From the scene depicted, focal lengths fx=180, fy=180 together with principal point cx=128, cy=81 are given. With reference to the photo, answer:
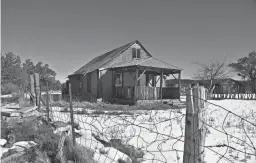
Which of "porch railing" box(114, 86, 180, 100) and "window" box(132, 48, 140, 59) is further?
"window" box(132, 48, 140, 59)

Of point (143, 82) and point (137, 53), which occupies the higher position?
point (137, 53)

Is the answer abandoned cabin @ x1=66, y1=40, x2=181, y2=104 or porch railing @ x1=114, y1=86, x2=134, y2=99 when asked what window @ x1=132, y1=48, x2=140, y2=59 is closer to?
abandoned cabin @ x1=66, y1=40, x2=181, y2=104

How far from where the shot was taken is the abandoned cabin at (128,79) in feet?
47.5

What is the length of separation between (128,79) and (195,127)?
16.3 metres

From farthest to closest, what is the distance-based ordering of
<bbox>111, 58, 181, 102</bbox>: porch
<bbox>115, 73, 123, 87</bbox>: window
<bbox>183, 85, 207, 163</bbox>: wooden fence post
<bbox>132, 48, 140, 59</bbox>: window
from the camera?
<bbox>132, 48, 140, 59</bbox>: window
<bbox>115, 73, 123, 87</bbox>: window
<bbox>111, 58, 181, 102</bbox>: porch
<bbox>183, 85, 207, 163</bbox>: wooden fence post

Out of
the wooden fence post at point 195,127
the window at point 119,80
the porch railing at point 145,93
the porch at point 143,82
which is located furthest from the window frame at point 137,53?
the wooden fence post at point 195,127

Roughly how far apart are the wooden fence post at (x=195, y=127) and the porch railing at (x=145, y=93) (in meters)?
12.0

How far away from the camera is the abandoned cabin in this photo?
47.5 ft

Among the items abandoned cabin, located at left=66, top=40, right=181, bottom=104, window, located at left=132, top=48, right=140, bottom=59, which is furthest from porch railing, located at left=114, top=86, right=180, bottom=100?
window, located at left=132, top=48, right=140, bottom=59

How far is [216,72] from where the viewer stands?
34688mm

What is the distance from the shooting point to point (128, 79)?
18141 mm

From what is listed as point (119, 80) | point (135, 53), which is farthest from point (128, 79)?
point (135, 53)

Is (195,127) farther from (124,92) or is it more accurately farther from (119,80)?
(119,80)

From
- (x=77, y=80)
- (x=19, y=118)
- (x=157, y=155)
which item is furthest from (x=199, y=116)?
(x=77, y=80)
